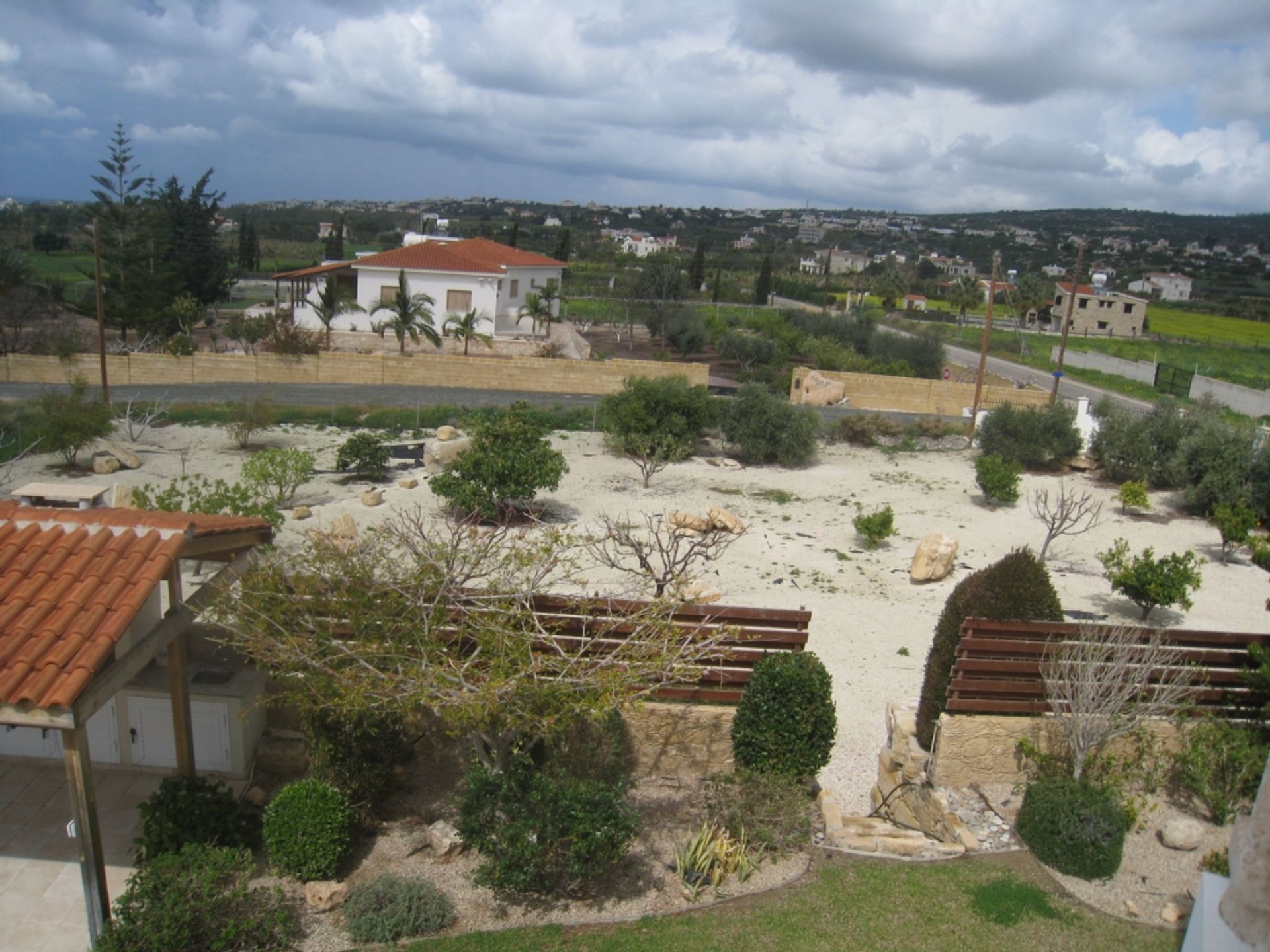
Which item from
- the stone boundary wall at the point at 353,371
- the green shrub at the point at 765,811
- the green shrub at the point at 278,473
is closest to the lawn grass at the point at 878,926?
the green shrub at the point at 765,811

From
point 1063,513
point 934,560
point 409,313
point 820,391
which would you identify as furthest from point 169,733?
point 409,313

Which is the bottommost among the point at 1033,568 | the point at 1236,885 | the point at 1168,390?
the point at 1168,390

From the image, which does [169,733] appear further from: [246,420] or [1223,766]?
[246,420]

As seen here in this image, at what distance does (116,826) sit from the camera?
7.85 m

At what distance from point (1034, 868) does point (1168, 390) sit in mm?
45938

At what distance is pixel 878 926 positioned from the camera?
6.77 metres

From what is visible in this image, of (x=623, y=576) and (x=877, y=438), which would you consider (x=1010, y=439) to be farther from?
(x=623, y=576)

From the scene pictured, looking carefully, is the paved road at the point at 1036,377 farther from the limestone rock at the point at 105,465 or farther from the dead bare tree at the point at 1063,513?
the limestone rock at the point at 105,465

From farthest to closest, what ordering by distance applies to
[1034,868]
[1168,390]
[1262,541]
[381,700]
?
[1168,390], [1262,541], [1034,868], [381,700]

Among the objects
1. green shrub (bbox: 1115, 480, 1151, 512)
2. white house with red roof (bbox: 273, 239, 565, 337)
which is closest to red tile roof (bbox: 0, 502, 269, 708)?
green shrub (bbox: 1115, 480, 1151, 512)

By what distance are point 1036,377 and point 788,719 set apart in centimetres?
4612

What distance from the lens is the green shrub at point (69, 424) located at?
20594 mm

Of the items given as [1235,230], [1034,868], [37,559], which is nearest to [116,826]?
[37,559]

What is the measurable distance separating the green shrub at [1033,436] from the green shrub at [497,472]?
13422 millimetres
